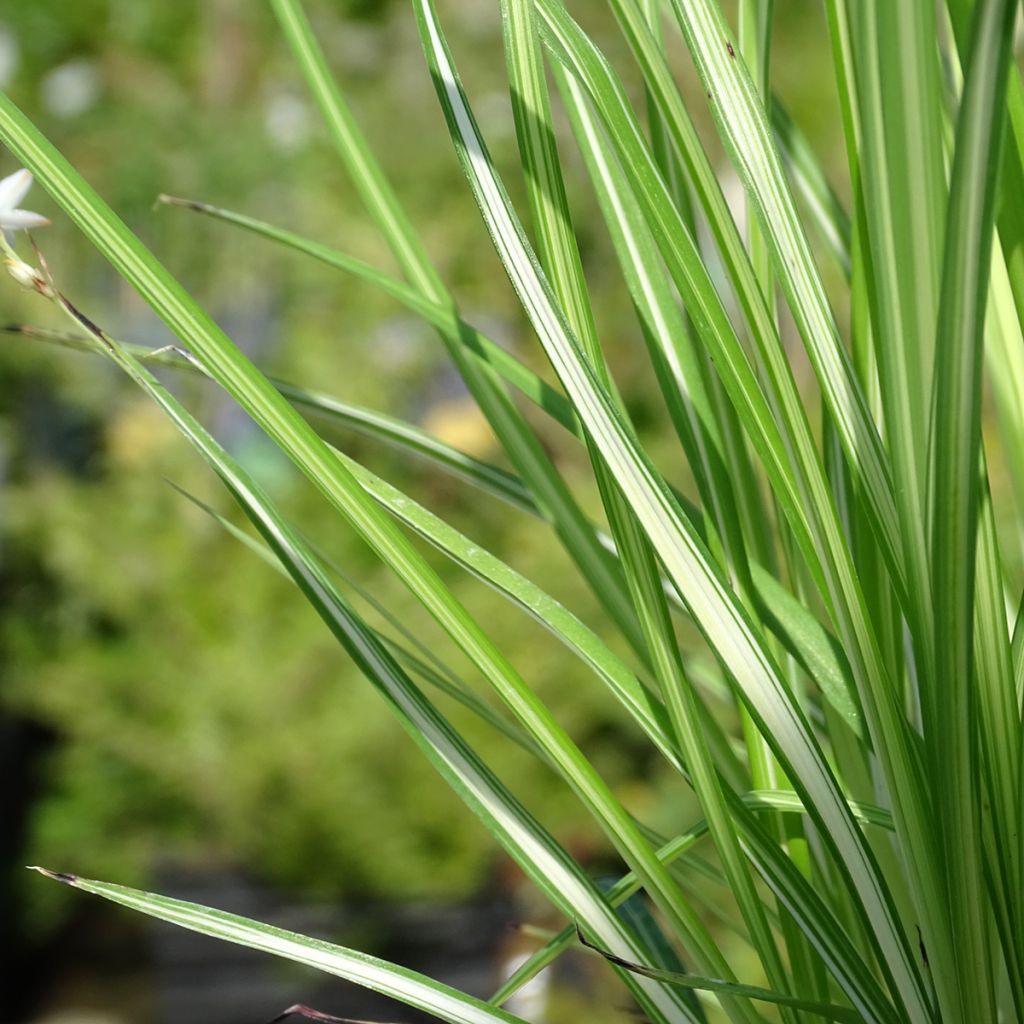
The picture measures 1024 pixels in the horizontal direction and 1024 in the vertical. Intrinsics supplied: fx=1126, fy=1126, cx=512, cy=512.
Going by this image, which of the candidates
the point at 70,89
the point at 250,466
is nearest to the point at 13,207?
the point at 250,466

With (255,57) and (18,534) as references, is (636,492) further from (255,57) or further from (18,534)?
(255,57)

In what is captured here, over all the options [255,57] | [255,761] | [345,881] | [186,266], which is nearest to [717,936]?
[345,881]

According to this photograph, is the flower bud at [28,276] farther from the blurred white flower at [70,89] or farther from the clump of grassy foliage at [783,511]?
the blurred white flower at [70,89]

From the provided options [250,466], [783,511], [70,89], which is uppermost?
[70,89]

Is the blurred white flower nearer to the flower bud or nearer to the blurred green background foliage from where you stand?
the blurred green background foliage

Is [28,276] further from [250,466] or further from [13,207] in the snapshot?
[250,466]

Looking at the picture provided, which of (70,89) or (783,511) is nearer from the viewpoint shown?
(783,511)
